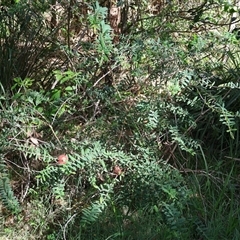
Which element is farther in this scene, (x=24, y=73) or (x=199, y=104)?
(x=24, y=73)

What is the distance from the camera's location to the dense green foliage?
A: 2.77 m

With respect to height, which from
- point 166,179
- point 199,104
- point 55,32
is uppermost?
point 55,32

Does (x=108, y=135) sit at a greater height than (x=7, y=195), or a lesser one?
greater

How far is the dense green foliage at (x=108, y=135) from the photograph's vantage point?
2.77 m

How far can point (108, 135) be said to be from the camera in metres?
2.96

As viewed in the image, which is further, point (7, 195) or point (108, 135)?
point (108, 135)

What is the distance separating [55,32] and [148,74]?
0.71 meters

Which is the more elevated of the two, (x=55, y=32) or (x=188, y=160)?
(x=55, y=32)

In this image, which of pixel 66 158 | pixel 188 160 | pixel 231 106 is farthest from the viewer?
pixel 231 106

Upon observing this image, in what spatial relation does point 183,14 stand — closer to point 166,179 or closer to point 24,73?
point 24,73

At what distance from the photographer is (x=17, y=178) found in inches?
122

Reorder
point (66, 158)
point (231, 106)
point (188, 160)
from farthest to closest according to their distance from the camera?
point (231, 106) → point (188, 160) → point (66, 158)

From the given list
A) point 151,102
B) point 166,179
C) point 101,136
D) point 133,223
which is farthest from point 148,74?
point 133,223

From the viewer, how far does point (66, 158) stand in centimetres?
272
